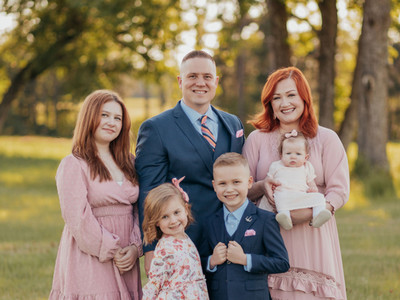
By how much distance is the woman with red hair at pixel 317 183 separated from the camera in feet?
12.8

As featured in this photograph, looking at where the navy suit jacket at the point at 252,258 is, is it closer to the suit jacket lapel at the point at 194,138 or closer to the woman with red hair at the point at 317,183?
the woman with red hair at the point at 317,183

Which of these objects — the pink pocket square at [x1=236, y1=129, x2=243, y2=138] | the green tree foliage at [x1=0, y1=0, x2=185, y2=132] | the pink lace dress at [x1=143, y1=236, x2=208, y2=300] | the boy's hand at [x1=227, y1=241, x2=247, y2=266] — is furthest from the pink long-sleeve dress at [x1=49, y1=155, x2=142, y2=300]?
the green tree foliage at [x1=0, y1=0, x2=185, y2=132]

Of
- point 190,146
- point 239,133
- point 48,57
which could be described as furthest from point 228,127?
point 48,57

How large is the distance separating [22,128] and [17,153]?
17304 millimetres

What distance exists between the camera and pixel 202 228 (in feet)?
13.2

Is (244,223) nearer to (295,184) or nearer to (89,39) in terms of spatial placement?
(295,184)

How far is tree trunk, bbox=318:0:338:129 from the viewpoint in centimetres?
1490

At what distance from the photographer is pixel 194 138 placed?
4098mm

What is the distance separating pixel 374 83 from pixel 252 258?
1117 centimetres

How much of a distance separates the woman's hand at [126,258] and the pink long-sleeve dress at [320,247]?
40.2 inches

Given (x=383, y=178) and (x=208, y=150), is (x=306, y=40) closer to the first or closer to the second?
(x=383, y=178)

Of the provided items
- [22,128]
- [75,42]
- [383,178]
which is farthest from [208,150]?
[22,128]

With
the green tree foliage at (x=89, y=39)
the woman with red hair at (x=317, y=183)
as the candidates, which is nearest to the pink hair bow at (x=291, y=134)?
the woman with red hair at (x=317, y=183)

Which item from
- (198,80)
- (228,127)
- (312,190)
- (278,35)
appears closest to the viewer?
(312,190)
